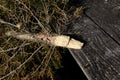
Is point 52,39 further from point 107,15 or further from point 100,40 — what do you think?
point 107,15

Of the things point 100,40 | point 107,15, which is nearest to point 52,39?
point 100,40

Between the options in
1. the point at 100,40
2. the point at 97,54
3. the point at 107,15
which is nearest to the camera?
the point at 97,54

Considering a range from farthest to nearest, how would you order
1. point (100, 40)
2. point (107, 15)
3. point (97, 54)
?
1. point (107, 15)
2. point (100, 40)
3. point (97, 54)

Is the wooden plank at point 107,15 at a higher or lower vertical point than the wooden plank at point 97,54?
higher

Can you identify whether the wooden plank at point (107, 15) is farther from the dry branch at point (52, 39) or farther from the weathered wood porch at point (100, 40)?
the dry branch at point (52, 39)

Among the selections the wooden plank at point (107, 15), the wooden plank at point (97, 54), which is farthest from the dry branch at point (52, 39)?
the wooden plank at point (107, 15)

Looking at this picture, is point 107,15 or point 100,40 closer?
point 100,40

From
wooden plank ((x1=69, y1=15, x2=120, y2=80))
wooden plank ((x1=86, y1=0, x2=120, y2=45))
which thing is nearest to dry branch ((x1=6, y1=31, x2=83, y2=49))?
wooden plank ((x1=69, y1=15, x2=120, y2=80))

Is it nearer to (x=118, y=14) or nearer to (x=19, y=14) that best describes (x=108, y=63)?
(x=118, y=14)

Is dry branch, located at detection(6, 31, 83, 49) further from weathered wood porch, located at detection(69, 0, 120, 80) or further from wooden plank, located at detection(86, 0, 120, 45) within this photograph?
wooden plank, located at detection(86, 0, 120, 45)
